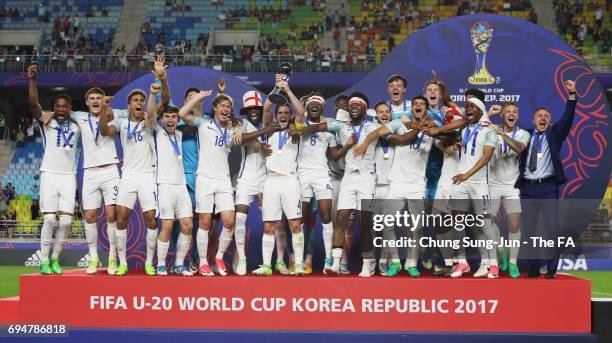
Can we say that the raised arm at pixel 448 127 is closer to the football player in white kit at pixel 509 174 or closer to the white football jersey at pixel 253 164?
the football player in white kit at pixel 509 174

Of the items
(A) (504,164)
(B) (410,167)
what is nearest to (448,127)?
(B) (410,167)

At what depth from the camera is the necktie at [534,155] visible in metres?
9.38

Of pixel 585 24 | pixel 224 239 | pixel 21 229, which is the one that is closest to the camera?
pixel 224 239

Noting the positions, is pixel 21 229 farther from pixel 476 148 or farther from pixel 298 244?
pixel 476 148

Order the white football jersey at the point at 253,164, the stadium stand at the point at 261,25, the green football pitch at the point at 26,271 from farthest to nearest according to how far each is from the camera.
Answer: the stadium stand at the point at 261,25 < the green football pitch at the point at 26,271 < the white football jersey at the point at 253,164

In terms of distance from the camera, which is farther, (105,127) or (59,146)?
(59,146)

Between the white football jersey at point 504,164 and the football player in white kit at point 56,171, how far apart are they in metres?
4.57

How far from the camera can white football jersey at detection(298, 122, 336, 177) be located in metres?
9.65

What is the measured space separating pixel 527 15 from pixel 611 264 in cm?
1180

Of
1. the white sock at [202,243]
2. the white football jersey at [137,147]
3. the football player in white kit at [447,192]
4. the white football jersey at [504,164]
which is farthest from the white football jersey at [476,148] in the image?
the white football jersey at [137,147]

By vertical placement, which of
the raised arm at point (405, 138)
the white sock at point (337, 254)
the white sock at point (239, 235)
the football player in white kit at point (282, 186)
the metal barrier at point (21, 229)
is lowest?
the metal barrier at point (21, 229)

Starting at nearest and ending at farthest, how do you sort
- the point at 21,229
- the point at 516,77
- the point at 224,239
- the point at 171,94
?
the point at 224,239
the point at 516,77
the point at 171,94
the point at 21,229

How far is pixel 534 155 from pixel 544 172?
21 cm

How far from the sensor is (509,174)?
957cm
